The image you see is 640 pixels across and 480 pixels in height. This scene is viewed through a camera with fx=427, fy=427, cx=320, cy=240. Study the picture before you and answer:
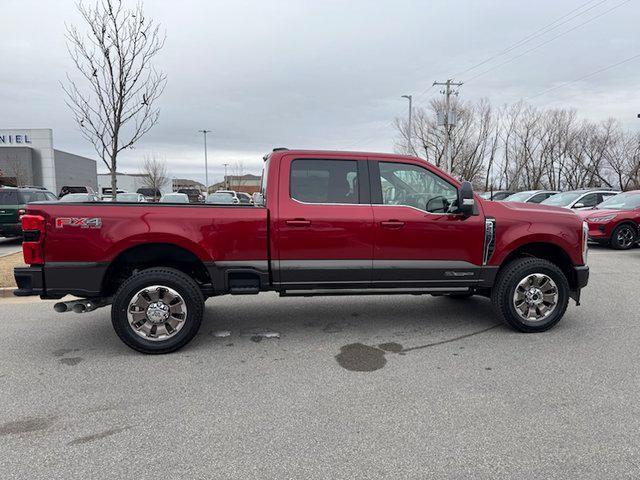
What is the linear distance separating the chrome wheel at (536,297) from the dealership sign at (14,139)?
45.7 m

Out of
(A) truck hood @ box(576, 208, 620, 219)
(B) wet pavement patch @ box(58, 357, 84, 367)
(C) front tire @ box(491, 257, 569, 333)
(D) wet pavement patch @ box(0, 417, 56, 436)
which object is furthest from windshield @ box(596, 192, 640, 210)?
(D) wet pavement patch @ box(0, 417, 56, 436)

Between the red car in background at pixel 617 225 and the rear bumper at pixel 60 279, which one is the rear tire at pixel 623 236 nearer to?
the red car in background at pixel 617 225

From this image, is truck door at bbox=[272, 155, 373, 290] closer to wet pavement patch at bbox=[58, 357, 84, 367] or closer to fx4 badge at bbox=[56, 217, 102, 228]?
fx4 badge at bbox=[56, 217, 102, 228]

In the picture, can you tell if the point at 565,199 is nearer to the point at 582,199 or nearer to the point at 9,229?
the point at 582,199

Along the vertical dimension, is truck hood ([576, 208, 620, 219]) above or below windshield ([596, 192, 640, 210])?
below

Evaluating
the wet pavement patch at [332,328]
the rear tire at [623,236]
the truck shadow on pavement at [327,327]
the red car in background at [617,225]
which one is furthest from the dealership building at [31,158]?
the rear tire at [623,236]

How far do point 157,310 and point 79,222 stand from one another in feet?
3.64

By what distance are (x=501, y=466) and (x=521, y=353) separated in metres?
1.99

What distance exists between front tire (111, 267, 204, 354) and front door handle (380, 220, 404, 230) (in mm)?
2030

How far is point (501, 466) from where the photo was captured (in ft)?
8.38

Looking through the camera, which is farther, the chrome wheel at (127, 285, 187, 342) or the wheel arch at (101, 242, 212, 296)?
the wheel arch at (101, 242, 212, 296)

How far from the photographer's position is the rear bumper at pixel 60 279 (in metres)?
4.06

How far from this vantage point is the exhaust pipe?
4203 mm

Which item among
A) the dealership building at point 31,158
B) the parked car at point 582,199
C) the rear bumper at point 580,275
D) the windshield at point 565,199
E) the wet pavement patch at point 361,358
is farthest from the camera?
the dealership building at point 31,158
